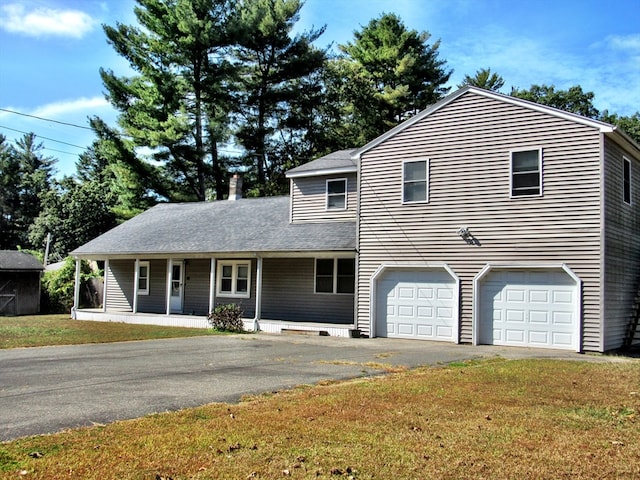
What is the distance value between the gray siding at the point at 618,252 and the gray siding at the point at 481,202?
0.50 meters

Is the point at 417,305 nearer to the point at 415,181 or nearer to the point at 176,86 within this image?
the point at 415,181

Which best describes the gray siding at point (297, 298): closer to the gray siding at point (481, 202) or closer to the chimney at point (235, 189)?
the gray siding at point (481, 202)

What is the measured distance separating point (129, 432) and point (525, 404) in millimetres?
4774

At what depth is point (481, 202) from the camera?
53.0ft

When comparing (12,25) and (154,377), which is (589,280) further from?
(12,25)

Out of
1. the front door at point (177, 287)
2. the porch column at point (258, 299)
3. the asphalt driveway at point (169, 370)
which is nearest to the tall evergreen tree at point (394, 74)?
the front door at point (177, 287)

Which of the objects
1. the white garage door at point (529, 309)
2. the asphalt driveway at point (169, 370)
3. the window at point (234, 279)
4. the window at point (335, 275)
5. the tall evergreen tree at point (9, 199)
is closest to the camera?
the asphalt driveway at point (169, 370)

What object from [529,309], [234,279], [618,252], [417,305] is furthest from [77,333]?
[618,252]

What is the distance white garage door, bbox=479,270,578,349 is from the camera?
1490cm

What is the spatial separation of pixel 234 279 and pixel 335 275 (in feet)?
15.1

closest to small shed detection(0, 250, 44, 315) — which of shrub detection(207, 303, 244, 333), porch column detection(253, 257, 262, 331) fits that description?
shrub detection(207, 303, 244, 333)

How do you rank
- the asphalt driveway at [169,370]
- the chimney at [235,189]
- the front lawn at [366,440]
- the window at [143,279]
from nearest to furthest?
the front lawn at [366,440] < the asphalt driveway at [169,370] < the window at [143,279] < the chimney at [235,189]

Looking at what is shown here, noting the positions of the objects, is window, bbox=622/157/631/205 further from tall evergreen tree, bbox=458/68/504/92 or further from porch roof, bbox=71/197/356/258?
tall evergreen tree, bbox=458/68/504/92

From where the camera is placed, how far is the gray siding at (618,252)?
1476cm
